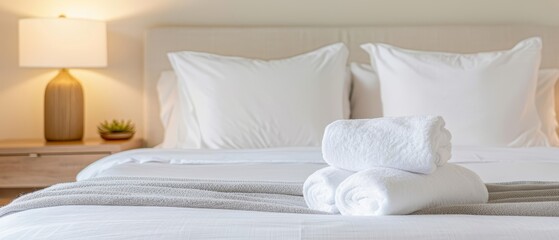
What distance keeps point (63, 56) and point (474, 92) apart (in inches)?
63.9

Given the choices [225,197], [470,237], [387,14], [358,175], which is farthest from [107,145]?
[470,237]

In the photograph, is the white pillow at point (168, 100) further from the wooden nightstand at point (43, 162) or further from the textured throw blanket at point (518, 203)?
the textured throw blanket at point (518, 203)

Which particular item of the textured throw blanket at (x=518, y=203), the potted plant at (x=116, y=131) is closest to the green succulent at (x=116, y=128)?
the potted plant at (x=116, y=131)

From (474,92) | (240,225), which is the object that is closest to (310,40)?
(474,92)

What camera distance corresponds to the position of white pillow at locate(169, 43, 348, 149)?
3135 mm

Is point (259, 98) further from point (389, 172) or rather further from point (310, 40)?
point (389, 172)

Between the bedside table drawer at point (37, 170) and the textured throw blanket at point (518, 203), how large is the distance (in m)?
1.93

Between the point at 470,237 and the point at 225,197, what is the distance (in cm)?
61

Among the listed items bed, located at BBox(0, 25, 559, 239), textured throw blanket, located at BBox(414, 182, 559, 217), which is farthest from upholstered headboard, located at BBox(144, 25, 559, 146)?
textured throw blanket, located at BBox(414, 182, 559, 217)

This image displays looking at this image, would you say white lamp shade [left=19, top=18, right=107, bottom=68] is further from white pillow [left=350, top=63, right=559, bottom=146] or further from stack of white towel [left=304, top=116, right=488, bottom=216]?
stack of white towel [left=304, top=116, right=488, bottom=216]

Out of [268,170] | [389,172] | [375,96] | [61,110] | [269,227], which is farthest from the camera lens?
[61,110]

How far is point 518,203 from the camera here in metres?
1.73

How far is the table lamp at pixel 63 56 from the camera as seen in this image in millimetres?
3496

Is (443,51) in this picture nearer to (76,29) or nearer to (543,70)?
(543,70)
